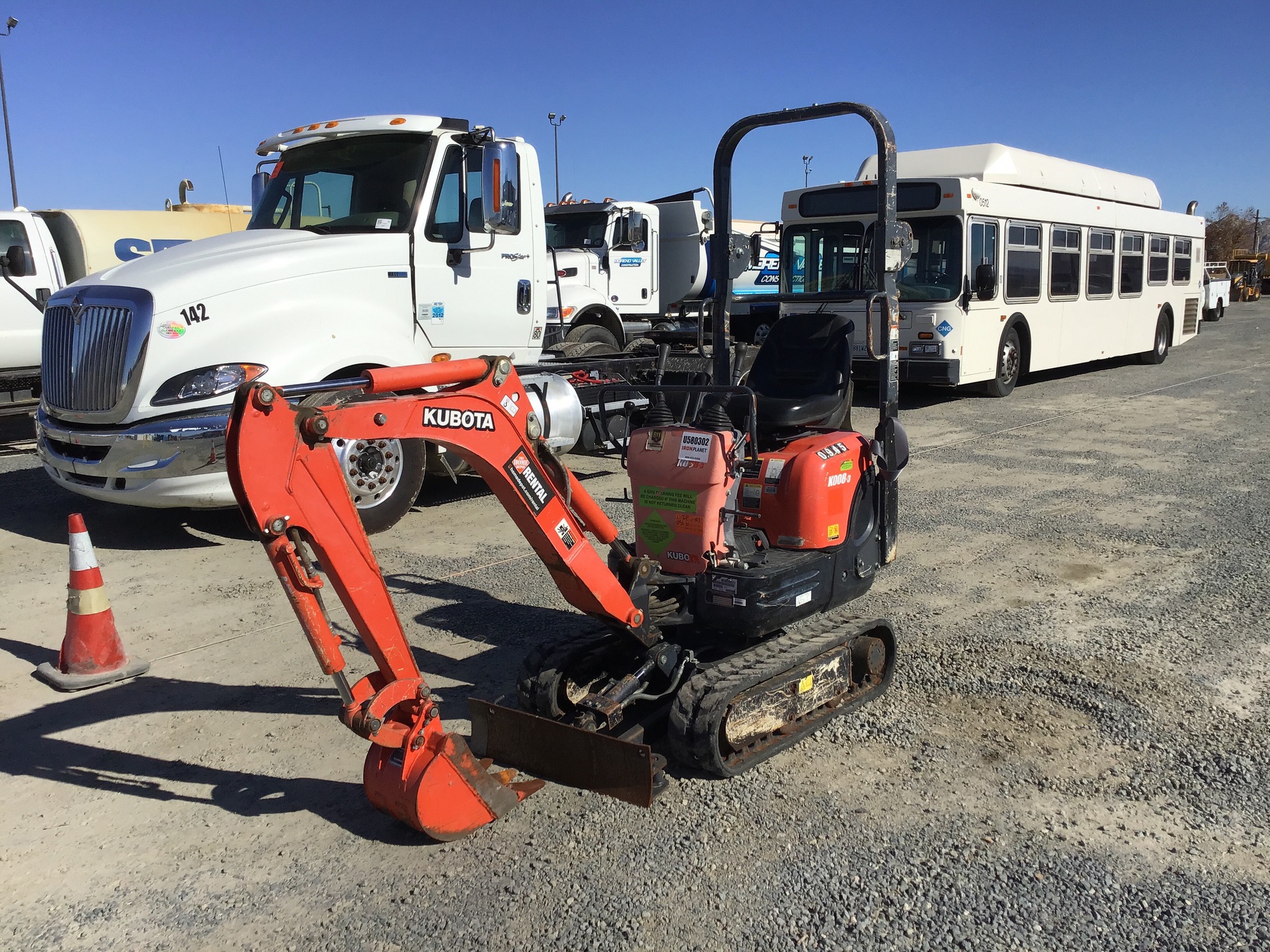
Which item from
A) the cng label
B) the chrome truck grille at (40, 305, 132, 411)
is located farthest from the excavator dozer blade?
the chrome truck grille at (40, 305, 132, 411)

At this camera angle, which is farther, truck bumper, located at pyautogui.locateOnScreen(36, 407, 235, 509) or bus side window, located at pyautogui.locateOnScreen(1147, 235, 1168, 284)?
bus side window, located at pyautogui.locateOnScreen(1147, 235, 1168, 284)

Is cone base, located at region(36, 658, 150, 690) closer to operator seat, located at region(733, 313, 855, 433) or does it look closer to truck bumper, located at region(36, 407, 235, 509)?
truck bumper, located at region(36, 407, 235, 509)

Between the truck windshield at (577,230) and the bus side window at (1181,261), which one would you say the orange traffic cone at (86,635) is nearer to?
the truck windshield at (577,230)

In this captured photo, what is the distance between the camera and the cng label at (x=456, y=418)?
337 centimetres

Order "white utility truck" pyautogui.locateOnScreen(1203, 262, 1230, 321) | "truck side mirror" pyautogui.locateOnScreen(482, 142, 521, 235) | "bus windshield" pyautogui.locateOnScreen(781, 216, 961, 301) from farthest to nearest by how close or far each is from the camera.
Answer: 1. "white utility truck" pyautogui.locateOnScreen(1203, 262, 1230, 321)
2. "bus windshield" pyautogui.locateOnScreen(781, 216, 961, 301)
3. "truck side mirror" pyautogui.locateOnScreen(482, 142, 521, 235)

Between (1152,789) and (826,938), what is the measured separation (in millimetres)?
1614

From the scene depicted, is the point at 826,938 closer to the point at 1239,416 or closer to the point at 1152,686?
the point at 1152,686

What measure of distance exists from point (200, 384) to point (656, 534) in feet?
13.2

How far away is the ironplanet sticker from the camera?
366 cm

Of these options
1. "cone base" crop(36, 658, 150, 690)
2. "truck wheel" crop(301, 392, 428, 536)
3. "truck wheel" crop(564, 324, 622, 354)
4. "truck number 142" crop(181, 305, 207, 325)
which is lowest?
"cone base" crop(36, 658, 150, 690)

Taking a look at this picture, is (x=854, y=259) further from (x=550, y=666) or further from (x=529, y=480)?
(x=529, y=480)

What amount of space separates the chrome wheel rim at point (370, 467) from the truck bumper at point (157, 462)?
2.74 feet

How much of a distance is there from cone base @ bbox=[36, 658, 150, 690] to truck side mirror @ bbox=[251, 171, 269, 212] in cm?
496

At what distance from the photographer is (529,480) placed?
3697 mm
